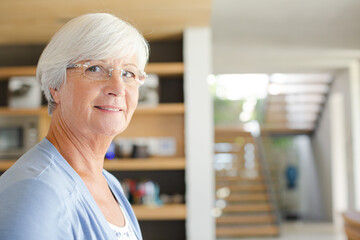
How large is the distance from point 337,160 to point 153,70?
617 cm

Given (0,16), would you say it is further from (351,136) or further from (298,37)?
(351,136)

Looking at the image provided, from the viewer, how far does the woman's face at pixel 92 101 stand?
106 cm

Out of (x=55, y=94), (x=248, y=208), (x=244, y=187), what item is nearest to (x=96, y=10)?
(x=55, y=94)

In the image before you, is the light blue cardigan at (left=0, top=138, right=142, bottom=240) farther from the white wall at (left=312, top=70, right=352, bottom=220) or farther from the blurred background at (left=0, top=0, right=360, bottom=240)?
the white wall at (left=312, top=70, right=352, bottom=220)

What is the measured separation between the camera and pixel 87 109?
1060 millimetres

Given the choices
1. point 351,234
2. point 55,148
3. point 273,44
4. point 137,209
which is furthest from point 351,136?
point 55,148

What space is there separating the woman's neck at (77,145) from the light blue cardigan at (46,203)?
0.21 feet

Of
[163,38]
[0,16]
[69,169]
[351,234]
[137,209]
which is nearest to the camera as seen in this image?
[69,169]

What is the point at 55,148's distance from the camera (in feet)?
3.34

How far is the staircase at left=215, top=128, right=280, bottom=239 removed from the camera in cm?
787

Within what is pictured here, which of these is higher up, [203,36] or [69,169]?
[203,36]

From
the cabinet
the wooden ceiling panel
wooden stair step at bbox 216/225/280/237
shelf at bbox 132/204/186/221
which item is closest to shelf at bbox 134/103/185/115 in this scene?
the cabinet

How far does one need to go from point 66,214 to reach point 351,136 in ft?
25.0

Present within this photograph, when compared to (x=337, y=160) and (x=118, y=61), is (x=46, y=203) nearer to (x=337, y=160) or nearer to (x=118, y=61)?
(x=118, y=61)
